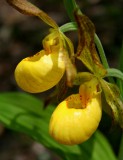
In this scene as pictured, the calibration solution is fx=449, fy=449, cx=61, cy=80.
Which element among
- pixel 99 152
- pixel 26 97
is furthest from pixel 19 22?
pixel 99 152

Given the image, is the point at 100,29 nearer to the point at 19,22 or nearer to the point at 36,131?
the point at 19,22

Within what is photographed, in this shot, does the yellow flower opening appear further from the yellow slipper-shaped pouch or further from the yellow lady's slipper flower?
the yellow lady's slipper flower

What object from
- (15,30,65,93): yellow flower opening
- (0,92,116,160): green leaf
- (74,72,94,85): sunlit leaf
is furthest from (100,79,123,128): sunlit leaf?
(0,92,116,160): green leaf

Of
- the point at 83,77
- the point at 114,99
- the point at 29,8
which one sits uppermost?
the point at 29,8

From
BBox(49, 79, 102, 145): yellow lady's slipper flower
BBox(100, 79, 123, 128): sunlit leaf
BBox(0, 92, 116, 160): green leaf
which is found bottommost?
BBox(0, 92, 116, 160): green leaf

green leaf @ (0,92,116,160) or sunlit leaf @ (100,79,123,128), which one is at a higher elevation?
sunlit leaf @ (100,79,123,128)

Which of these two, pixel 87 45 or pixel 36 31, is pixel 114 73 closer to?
pixel 87 45

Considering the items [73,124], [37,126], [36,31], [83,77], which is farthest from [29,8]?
[36,31]
